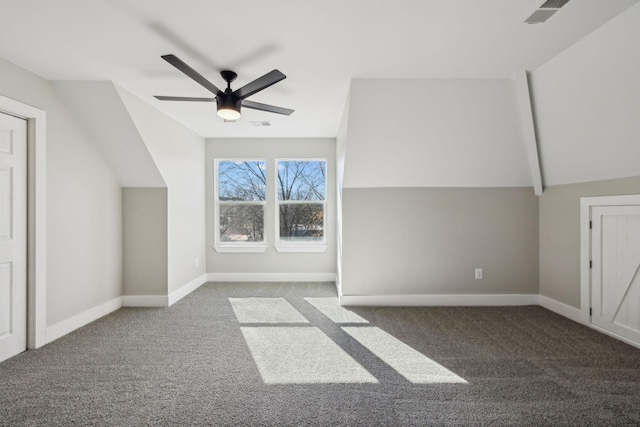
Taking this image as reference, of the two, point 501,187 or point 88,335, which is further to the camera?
point 501,187

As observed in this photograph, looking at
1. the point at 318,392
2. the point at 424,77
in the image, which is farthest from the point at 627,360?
the point at 424,77

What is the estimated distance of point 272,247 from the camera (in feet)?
19.3

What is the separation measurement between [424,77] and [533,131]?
1.39m

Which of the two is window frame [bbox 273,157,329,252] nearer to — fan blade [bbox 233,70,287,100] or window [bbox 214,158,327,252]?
window [bbox 214,158,327,252]

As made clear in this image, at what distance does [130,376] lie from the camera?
8.28 ft

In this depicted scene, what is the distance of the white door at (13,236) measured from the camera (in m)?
2.83

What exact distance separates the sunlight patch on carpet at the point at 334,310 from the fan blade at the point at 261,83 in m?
2.54

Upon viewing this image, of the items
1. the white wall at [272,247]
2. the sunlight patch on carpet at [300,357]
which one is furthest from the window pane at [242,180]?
the sunlight patch on carpet at [300,357]

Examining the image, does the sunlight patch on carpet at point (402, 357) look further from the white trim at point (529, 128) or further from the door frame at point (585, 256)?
the white trim at point (529, 128)

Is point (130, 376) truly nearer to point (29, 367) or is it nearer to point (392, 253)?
point (29, 367)

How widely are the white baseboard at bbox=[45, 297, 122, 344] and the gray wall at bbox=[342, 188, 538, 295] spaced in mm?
2899

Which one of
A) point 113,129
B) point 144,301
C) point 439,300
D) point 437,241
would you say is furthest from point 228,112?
point 439,300

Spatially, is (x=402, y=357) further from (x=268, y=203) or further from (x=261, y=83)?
(x=268, y=203)

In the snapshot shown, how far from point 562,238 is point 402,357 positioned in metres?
2.55
